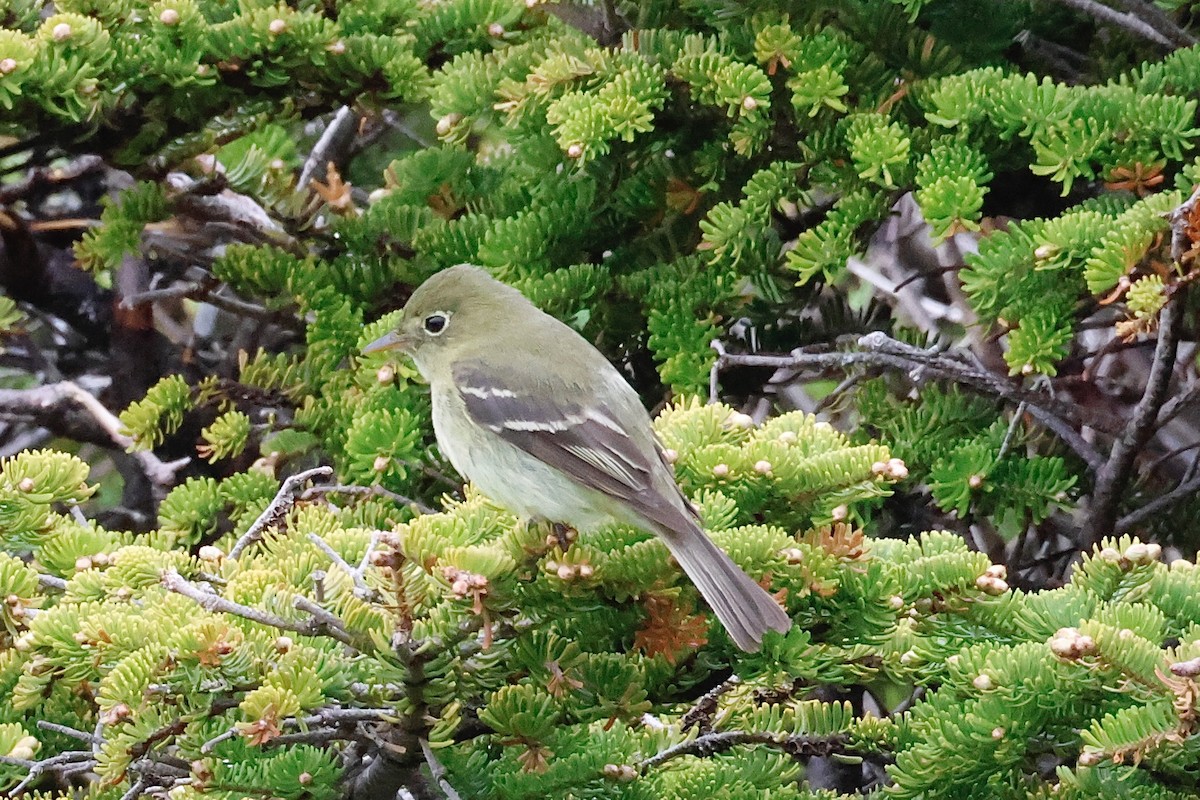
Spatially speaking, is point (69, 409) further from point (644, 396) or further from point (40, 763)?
point (40, 763)

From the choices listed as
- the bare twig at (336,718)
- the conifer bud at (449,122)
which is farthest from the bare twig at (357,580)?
the conifer bud at (449,122)

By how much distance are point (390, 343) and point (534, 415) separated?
0.51m

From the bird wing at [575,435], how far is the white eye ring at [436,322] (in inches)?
6.4

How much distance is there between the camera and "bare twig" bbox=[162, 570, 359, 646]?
197 cm

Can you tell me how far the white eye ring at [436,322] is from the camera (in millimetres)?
3662

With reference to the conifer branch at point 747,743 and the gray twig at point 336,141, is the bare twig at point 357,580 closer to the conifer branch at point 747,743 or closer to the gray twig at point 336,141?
the conifer branch at point 747,743

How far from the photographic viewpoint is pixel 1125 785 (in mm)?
2109

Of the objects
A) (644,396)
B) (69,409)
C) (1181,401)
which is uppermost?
(1181,401)

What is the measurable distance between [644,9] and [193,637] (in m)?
2.28

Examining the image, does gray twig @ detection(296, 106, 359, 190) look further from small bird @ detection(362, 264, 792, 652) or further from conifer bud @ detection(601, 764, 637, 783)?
conifer bud @ detection(601, 764, 637, 783)

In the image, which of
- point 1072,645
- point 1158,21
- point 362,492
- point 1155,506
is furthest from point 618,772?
point 1158,21

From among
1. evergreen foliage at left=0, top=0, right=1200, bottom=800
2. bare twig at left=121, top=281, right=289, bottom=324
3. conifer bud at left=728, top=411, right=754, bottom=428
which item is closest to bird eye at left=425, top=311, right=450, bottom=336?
evergreen foliage at left=0, top=0, right=1200, bottom=800

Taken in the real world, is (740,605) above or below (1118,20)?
below

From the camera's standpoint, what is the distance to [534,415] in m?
3.35
